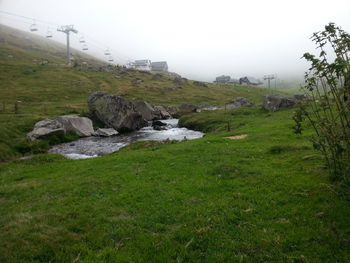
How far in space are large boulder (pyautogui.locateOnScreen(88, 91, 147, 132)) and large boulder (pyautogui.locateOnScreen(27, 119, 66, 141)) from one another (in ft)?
37.7

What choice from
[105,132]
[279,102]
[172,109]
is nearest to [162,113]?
[172,109]

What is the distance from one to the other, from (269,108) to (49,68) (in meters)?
114

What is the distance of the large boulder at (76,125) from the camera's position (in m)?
48.8

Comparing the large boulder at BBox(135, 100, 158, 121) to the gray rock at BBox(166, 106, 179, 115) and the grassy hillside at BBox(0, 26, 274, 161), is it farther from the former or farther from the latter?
the gray rock at BBox(166, 106, 179, 115)

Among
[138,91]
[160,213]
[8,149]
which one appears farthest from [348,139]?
[138,91]

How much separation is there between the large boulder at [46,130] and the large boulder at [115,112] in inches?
452

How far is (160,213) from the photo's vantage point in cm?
1239

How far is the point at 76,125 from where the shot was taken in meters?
49.8

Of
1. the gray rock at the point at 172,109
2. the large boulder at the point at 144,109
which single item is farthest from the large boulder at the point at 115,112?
the gray rock at the point at 172,109

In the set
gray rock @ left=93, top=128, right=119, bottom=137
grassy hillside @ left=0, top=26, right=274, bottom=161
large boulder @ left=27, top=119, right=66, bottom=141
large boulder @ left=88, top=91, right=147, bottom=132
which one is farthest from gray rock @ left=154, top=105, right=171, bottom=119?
large boulder @ left=27, top=119, right=66, bottom=141

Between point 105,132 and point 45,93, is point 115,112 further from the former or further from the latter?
point 45,93

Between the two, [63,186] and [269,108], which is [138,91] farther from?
[63,186]

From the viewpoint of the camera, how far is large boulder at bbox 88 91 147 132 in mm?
56469

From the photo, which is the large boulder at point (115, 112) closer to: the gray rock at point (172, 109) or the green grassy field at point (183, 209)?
the gray rock at point (172, 109)
